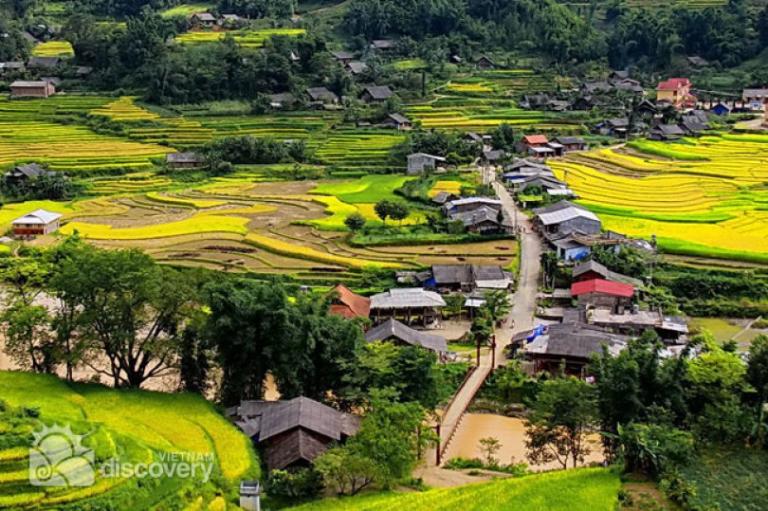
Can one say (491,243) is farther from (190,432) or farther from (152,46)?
(152,46)

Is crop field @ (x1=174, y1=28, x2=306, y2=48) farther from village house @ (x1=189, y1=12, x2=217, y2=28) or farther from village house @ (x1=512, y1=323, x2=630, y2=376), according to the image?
village house @ (x1=512, y1=323, x2=630, y2=376)

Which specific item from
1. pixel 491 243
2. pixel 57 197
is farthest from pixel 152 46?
pixel 491 243

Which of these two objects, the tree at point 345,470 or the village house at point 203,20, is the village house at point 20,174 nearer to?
the tree at point 345,470

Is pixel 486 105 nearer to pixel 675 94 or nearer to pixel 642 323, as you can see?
pixel 675 94

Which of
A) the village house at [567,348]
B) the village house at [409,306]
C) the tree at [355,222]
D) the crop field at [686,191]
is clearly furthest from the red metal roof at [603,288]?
the tree at [355,222]

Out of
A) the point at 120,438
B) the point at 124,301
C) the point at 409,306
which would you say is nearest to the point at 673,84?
the point at 409,306

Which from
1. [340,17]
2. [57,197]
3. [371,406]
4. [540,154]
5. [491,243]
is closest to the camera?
[371,406]
